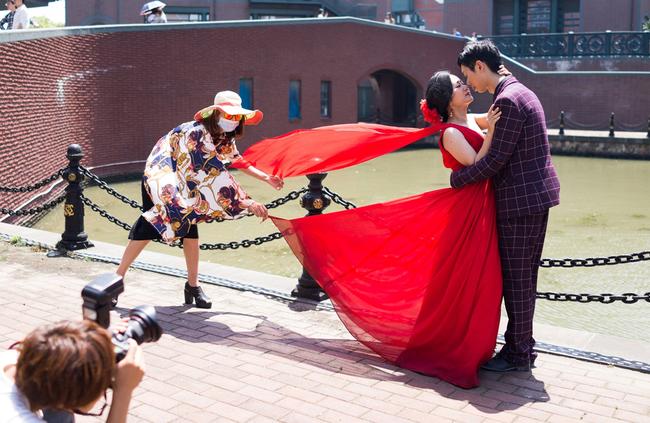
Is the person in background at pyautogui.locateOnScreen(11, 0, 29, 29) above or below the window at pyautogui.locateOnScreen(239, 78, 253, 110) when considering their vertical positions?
above

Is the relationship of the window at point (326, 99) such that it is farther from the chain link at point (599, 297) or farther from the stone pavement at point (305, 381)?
the chain link at point (599, 297)

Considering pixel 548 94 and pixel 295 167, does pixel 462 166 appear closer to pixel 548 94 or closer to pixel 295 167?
pixel 295 167

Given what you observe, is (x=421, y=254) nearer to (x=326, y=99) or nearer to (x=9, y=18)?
(x=9, y=18)

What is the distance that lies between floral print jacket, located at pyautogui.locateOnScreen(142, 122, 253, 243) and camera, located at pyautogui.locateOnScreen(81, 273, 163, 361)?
3319mm

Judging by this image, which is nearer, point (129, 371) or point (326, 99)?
point (129, 371)

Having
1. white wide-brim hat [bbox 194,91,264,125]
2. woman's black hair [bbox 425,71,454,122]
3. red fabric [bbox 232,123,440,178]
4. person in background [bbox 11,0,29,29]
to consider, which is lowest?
red fabric [bbox 232,123,440,178]

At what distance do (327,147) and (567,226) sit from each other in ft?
25.7

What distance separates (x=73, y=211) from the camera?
7949 mm

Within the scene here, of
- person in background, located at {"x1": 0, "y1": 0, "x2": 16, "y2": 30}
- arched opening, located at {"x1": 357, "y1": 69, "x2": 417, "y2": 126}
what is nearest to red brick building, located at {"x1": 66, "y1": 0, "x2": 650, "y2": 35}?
arched opening, located at {"x1": 357, "y1": 69, "x2": 417, "y2": 126}

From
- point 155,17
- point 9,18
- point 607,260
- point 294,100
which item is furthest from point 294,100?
point 607,260

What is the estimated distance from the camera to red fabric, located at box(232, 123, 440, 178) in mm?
5062

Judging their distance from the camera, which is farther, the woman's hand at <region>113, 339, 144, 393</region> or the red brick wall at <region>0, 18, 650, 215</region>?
the red brick wall at <region>0, 18, 650, 215</region>

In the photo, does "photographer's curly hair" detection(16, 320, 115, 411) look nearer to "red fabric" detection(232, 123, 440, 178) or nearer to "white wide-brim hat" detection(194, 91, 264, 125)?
"red fabric" detection(232, 123, 440, 178)

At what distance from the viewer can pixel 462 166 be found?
468 centimetres
